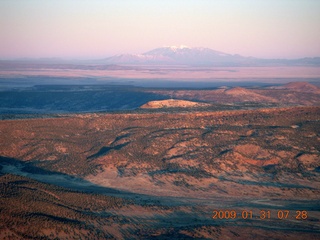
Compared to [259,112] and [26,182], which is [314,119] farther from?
[26,182]

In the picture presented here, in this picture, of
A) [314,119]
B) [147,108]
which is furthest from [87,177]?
[314,119]
